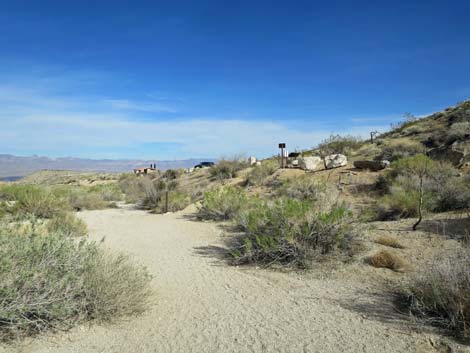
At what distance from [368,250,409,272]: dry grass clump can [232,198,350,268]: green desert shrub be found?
2.42 feet

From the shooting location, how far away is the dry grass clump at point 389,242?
284 inches

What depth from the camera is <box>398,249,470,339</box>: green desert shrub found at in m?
3.88

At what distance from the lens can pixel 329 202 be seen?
8.28m

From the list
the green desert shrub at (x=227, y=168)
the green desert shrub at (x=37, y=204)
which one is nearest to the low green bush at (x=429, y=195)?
the green desert shrub at (x=37, y=204)

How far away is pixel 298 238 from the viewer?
689 cm

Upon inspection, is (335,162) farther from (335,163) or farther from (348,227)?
(348,227)

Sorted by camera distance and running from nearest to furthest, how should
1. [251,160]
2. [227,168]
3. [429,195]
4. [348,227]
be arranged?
1. [348,227]
2. [429,195]
3. [227,168]
4. [251,160]

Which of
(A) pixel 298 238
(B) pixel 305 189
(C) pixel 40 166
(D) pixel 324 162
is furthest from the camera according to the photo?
(C) pixel 40 166

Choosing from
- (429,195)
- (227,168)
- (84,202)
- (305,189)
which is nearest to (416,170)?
(429,195)

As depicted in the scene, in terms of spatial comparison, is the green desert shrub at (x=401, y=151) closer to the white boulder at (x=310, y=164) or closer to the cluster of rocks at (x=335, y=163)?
the cluster of rocks at (x=335, y=163)

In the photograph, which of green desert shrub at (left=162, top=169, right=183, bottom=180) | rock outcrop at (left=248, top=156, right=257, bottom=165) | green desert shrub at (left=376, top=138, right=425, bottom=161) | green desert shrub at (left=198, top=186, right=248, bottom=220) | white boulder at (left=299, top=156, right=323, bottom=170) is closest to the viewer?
green desert shrub at (left=198, top=186, right=248, bottom=220)

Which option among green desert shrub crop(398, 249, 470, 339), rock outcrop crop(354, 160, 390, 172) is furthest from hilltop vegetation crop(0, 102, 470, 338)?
rock outcrop crop(354, 160, 390, 172)

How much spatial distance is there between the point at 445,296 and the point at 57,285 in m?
4.69

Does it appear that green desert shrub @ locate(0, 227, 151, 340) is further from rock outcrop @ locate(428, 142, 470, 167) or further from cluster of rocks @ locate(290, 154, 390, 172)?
rock outcrop @ locate(428, 142, 470, 167)
